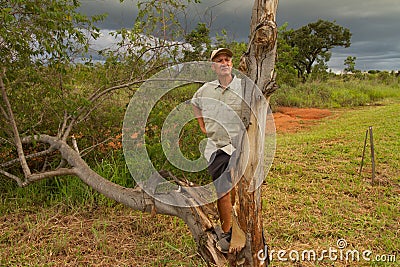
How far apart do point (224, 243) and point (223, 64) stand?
1314mm

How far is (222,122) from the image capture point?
2.61 m

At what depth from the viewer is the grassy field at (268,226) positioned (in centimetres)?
276

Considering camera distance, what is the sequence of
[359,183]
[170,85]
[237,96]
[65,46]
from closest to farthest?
[237,96], [65,46], [170,85], [359,183]

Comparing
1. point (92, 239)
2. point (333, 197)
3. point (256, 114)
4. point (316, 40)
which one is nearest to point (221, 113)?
point (256, 114)

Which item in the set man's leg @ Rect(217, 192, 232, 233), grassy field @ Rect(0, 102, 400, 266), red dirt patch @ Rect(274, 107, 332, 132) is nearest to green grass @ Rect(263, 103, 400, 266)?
grassy field @ Rect(0, 102, 400, 266)

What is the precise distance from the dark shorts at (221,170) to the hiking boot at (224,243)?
361 mm

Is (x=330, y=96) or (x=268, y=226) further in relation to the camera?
(x=330, y=96)

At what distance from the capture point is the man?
2602 mm

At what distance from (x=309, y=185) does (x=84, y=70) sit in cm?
289

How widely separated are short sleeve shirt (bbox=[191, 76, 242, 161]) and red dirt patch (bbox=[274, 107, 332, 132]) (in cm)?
571

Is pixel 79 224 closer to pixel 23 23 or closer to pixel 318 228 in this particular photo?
pixel 23 23

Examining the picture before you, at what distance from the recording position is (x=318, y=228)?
3.18m

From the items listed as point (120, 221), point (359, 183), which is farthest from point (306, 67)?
point (120, 221)

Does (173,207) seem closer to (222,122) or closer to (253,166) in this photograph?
(222,122)
